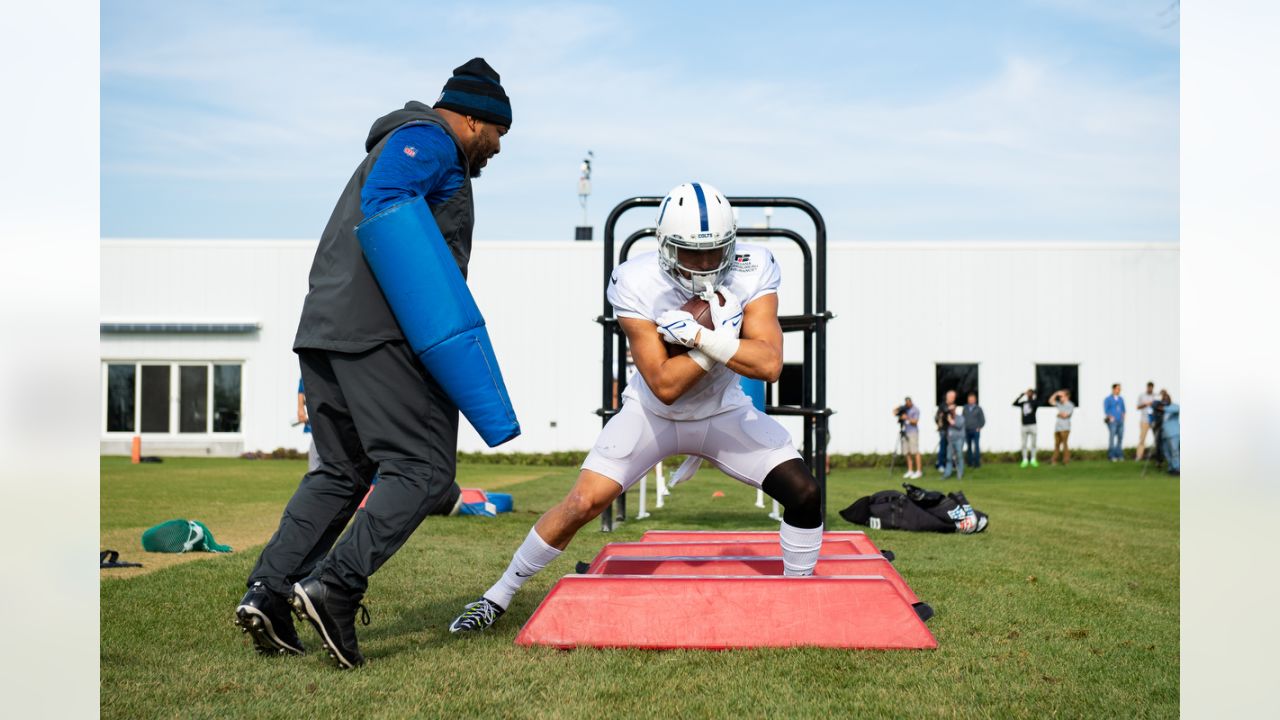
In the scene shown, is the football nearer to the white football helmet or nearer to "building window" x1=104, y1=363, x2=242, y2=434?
the white football helmet

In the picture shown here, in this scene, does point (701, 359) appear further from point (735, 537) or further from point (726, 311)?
point (735, 537)

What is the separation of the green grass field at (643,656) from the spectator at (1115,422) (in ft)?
60.0

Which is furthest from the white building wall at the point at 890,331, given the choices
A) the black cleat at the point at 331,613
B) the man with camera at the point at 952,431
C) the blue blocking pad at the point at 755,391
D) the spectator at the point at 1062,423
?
the black cleat at the point at 331,613

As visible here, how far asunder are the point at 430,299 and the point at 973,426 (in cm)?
2087

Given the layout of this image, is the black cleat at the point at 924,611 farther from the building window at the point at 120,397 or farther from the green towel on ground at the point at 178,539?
the building window at the point at 120,397

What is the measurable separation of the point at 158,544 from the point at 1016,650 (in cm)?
580

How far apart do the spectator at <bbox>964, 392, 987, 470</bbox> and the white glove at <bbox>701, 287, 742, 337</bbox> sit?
61.7 ft

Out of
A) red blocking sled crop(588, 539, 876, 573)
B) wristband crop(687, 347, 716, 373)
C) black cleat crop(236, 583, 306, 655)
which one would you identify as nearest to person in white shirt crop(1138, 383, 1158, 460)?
red blocking sled crop(588, 539, 876, 573)

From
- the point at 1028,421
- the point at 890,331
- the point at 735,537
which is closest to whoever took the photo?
the point at 735,537

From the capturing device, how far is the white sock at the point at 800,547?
5035mm

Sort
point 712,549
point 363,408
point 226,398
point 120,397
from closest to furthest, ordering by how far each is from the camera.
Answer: point 363,408 → point 712,549 → point 226,398 → point 120,397

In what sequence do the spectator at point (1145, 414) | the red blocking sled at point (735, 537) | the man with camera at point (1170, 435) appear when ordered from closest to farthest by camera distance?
the red blocking sled at point (735, 537)
the man with camera at point (1170, 435)
the spectator at point (1145, 414)

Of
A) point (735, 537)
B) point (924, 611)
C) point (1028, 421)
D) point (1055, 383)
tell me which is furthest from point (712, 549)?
point (1055, 383)

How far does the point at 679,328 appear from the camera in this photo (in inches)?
178
